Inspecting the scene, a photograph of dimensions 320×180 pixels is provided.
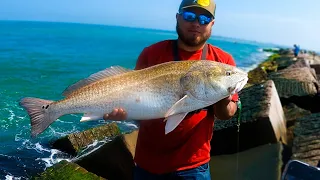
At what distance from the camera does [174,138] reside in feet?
11.9

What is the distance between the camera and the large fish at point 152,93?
3.37 metres

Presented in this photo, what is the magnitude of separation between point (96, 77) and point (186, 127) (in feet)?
3.35

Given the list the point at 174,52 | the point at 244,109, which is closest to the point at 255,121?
the point at 244,109

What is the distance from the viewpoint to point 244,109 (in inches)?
364

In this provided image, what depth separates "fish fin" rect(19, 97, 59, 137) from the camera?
11.4 feet

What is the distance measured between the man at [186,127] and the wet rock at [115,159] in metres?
3.27

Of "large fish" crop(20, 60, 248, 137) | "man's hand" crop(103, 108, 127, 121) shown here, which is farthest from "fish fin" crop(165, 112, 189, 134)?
"man's hand" crop(103, 108, 127, 121)

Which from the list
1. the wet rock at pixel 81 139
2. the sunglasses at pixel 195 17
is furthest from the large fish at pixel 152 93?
the wet rock at pixel 81 139

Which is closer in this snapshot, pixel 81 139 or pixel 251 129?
pixel 251 129

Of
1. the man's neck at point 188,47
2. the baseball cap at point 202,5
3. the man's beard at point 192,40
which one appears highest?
the baseball cap at point 202,5

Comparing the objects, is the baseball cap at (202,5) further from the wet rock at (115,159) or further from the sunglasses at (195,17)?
the wet rock at (115,159)

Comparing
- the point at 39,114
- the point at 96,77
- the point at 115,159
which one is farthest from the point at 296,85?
the point at 39,114

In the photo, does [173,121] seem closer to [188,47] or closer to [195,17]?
[188,47]

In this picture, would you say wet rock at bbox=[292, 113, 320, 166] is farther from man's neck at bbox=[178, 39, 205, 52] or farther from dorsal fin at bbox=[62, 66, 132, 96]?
dorsal fin at bbox=[62, 66, 132, 96]
